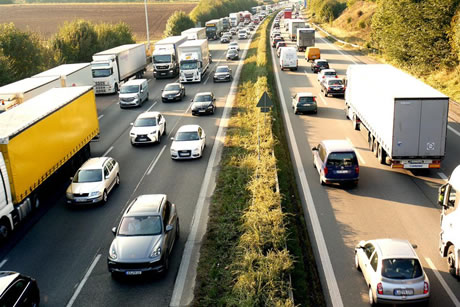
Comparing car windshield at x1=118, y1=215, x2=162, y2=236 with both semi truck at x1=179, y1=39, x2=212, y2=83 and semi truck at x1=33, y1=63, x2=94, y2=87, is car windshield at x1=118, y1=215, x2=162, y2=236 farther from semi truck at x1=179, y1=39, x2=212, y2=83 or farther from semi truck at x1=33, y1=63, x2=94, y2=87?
semi truck at x1=179, y1=39, x2=212, y2=83

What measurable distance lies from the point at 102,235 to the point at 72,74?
20993mm

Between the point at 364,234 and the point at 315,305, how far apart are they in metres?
4.32

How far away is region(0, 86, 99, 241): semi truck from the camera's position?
16953 mm

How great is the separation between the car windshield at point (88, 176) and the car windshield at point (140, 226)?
5184mm

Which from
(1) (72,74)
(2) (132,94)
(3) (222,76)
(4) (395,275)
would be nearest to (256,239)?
(4) (395,275)

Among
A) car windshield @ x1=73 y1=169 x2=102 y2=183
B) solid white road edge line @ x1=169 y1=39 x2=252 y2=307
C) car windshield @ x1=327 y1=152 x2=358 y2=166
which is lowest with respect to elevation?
solid white road edge line @ x1=169 y1=39 x2=252 y2=307

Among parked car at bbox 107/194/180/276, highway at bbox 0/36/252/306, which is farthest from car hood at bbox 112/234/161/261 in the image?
highway at bbox 0/36/252/306

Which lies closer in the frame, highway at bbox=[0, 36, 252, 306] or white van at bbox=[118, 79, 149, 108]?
highway at bbox=[0, 36, 252, 306]

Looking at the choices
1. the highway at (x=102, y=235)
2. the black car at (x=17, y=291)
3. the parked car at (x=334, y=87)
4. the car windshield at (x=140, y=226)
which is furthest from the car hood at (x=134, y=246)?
the parked car at (x=334, y=87)

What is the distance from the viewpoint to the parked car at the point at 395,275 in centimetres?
1161

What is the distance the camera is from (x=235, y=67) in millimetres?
55781

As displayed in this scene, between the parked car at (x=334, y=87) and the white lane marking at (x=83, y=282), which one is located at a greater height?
the parked car at (x=334, y=87)

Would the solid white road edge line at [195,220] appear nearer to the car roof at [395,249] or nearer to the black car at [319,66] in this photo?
the car roof at [395,249]

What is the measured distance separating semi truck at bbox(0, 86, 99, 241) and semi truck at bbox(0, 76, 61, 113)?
372 centimetres
